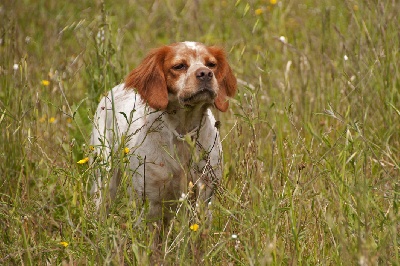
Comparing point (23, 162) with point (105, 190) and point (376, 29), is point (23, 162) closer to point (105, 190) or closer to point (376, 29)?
point (105, 190)

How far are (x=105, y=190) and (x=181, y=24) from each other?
147 inches

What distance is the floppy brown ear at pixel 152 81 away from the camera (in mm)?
3727

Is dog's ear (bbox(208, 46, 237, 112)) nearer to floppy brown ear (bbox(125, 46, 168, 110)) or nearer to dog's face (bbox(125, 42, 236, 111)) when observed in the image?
dog's face (bbox(125, 42, 236, 111))

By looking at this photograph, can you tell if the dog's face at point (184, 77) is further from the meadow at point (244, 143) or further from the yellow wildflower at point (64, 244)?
the yellow wildflower at point (64, 244)

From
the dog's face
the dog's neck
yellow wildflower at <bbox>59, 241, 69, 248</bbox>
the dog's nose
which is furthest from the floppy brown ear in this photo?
yellow wildflower at <bbox>59, 241, 69, 248</bbox>

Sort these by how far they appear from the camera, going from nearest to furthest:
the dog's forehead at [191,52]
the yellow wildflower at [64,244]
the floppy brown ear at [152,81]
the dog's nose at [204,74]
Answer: the yellow wildflower at [64,244] < the dog's nose at [204,74] < the floppy brown ear at [152,81] < the dog's forehead at [191,52]

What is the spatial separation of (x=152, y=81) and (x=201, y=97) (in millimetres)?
281

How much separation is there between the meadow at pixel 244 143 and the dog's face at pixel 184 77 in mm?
175

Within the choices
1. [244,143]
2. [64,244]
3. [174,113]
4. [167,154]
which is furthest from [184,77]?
[64,244]

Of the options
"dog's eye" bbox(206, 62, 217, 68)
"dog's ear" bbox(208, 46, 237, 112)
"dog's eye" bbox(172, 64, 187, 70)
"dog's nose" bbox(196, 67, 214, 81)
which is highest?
"dog's nose" bbox(196, 67, 214, 81)

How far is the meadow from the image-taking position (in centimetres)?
290

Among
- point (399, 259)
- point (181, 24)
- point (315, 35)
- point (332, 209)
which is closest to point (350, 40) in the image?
point (315, 35)

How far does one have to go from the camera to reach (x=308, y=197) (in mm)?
3416

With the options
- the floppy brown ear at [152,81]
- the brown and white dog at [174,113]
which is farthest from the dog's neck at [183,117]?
the floppy brown ear at [152,81]
